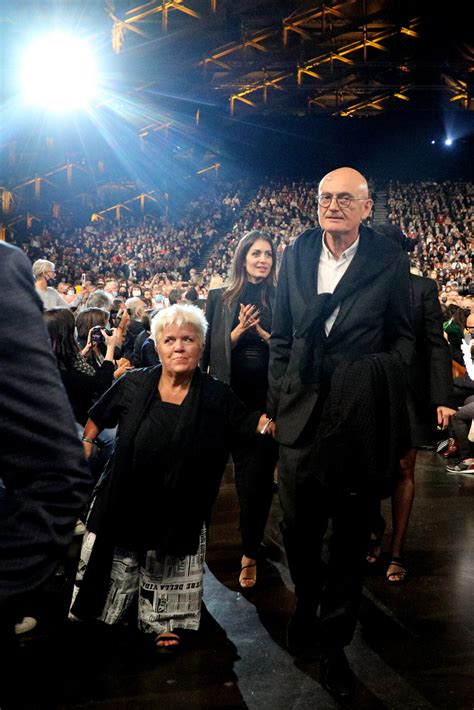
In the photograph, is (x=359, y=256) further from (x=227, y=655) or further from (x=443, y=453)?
(x=443, y=453)

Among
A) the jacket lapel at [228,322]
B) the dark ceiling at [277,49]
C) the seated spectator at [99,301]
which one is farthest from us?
the dark ceiling at [277,49]

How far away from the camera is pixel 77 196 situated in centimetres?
2953

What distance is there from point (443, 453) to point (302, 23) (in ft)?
67.3

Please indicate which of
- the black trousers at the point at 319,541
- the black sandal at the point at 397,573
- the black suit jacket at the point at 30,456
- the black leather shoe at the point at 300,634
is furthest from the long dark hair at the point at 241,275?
the black suit jacket at the point at 30,456

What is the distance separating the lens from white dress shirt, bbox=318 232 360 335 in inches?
97.4

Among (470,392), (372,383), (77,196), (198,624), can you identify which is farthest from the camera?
(77,196)

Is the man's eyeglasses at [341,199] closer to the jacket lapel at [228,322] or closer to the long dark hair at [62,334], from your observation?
the jacket lapel at [228,322]

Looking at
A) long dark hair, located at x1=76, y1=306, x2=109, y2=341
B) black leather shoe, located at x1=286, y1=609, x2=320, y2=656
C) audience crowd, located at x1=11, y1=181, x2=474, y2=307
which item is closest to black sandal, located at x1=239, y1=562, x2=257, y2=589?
black leather shoe, located at x1=286, y1=609, x2=320, y2=656

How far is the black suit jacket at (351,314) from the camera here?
237cm

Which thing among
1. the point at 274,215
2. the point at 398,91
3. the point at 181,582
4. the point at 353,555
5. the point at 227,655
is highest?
the point at 398,91

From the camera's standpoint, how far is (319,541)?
97.8 inches

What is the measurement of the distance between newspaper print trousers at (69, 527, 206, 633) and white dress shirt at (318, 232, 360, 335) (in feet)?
3.68

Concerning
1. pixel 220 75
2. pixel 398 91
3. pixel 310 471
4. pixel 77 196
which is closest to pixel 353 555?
pixel 310 471

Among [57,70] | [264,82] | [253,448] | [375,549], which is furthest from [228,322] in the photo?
[264,82]
